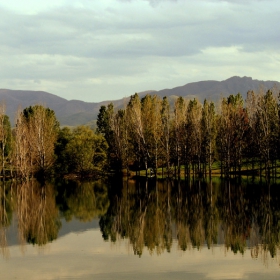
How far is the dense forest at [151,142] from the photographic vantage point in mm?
91812

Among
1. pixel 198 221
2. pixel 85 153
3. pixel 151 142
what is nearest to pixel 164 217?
pixel 198 221

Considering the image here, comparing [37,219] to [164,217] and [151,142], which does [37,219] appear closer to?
[164,217]

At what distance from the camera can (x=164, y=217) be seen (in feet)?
128

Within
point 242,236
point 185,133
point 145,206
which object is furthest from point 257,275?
point 185,133

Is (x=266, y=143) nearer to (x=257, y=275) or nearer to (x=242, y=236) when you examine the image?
(x=242, y=236)

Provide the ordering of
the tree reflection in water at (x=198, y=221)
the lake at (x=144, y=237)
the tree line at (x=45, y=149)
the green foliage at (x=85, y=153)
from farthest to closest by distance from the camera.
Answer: the green foliage at (x=85, y=153)
the tree line at (x=45, y=149)
the tree reflection in water at (x=198, y=221)
the lake at (x=144, y=237)

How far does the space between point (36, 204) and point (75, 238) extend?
63.9 ft

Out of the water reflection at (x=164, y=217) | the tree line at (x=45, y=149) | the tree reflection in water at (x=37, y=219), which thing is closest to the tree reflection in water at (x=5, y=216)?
the water reflection at (x=164, y=217)

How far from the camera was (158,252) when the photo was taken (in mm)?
26672

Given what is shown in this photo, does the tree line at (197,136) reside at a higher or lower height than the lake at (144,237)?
higher

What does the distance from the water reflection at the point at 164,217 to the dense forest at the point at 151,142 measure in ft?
102

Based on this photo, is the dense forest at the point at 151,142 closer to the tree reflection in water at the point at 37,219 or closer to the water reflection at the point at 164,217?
the water reflection at the point at 164,217

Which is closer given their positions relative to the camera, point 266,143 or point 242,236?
point 242,236

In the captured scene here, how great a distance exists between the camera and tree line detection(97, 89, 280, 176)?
299 ft
